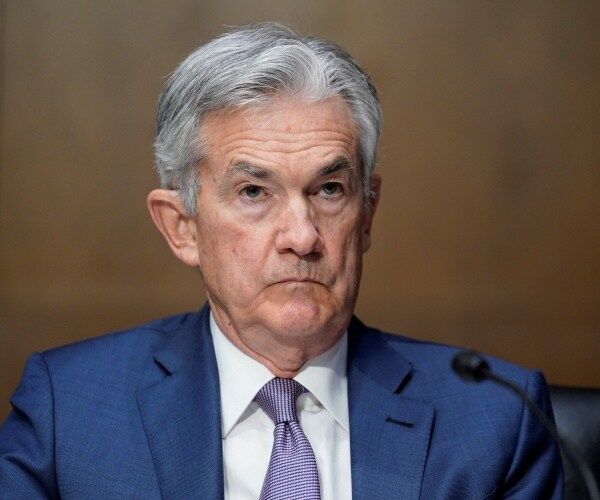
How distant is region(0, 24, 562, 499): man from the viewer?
2.01 meters

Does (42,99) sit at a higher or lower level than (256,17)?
lower

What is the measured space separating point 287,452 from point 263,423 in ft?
0.31

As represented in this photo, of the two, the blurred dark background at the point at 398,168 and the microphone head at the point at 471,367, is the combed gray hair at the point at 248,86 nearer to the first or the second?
the microphone head at the point at 471,367

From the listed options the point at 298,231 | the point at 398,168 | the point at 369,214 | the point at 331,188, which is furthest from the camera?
the point at 398,168

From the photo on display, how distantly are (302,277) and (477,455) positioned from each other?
46 centimetres

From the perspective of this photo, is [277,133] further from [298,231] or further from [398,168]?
[398,168]

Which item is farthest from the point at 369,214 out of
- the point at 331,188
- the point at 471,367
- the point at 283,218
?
the point at 471,367

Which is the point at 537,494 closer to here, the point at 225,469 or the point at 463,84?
the point at 225,469

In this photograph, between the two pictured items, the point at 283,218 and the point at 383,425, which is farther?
the point at 383,425

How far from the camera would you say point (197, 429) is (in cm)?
206

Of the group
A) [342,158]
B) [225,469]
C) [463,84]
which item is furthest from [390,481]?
[463,84]

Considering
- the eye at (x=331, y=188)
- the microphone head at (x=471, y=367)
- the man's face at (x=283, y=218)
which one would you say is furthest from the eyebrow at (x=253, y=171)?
the microphone head at (x=471, y=367)

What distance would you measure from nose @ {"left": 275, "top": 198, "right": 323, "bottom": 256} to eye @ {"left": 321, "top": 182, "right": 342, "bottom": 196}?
55mm

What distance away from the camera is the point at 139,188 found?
3.26m
